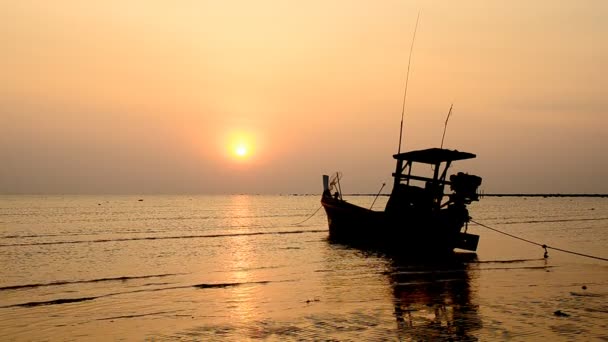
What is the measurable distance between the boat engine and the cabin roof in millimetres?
882

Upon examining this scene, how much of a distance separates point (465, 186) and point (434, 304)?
12356 mm

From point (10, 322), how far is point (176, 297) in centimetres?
457

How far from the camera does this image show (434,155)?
25.4 meters

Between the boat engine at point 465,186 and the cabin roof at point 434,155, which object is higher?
the cabin roof at point 434,155

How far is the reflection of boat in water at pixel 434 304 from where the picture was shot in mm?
10914

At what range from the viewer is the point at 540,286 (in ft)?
54.5

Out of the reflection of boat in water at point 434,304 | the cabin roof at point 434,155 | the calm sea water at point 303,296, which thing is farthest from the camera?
the cabin roof at point 434,155

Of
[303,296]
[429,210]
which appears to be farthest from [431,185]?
[303,296]

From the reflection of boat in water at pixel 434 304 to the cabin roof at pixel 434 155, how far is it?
228 inches


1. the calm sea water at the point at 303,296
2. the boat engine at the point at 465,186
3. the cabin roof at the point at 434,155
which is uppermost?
the cabin roof at the point at 434,155

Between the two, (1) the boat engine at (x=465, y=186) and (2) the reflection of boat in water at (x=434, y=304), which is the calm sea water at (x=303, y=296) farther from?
(1) the boat engine at (x=465, y=186)

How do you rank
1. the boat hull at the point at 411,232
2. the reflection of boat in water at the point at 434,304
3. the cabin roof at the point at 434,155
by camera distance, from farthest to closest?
the boat hull at the point at 411,232 < the cabin roof at the point at 434,155 < the reflection of boat in water at the point at 434,304

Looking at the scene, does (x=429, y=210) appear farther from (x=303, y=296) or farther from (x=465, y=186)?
(x=303, y=296)

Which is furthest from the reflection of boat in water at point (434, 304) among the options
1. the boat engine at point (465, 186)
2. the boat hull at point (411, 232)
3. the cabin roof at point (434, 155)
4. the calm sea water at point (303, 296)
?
the cabin roof at point (434, 155)
